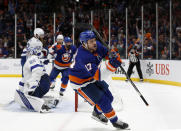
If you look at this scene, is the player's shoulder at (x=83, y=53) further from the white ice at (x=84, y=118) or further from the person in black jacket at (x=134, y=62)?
the person in black jacket at (x=134, y=62)

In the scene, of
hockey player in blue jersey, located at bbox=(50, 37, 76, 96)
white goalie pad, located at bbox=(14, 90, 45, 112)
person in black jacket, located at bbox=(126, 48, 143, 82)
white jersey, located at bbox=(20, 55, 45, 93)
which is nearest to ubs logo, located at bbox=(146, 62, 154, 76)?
person in black jacket, located at bbox=(126, 48, 143, 82)

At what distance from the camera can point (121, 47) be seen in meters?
9.74

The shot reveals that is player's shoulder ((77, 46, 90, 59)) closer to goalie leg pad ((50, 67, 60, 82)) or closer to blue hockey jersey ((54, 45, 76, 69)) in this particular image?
blue hockey jersey ((54, 45, 76, 69))

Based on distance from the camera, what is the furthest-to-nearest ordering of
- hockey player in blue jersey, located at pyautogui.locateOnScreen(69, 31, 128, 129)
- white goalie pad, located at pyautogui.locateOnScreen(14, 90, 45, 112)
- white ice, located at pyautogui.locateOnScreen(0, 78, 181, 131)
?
white goalie pad, located at pyautogui.locateOnScreen(14, 90, 45, 112) < white ice, located at pyautogui.locateOnScreen(0, 78, 181, 131) < hockey player in blue jersey, located at pyautogui.locateOnScreen(69, 31, 128, 129)

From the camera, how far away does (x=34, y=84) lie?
4.32 m

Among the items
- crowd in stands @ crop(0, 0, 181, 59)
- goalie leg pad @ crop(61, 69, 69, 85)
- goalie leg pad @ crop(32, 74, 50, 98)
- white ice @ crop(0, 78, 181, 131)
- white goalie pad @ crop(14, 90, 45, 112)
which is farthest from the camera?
crowd in stands @ crop(0, 0, 181, 59)

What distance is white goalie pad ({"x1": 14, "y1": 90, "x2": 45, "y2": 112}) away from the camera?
423 cm

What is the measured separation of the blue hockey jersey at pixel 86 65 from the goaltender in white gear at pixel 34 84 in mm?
1187

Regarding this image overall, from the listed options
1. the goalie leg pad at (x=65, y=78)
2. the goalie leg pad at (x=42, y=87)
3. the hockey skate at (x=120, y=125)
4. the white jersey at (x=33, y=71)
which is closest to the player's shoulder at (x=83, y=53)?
the hockey skate at (x=120, y=125)

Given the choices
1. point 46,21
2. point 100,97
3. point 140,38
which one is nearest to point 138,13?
point 140,38

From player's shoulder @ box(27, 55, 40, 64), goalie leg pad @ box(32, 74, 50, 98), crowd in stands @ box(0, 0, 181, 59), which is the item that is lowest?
goalie leg pad @ box(32, 74, 50, 98)

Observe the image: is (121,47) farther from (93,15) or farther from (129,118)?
(129,118)

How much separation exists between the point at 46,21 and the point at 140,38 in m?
3.42

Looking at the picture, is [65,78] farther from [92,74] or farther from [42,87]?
[92,74]
